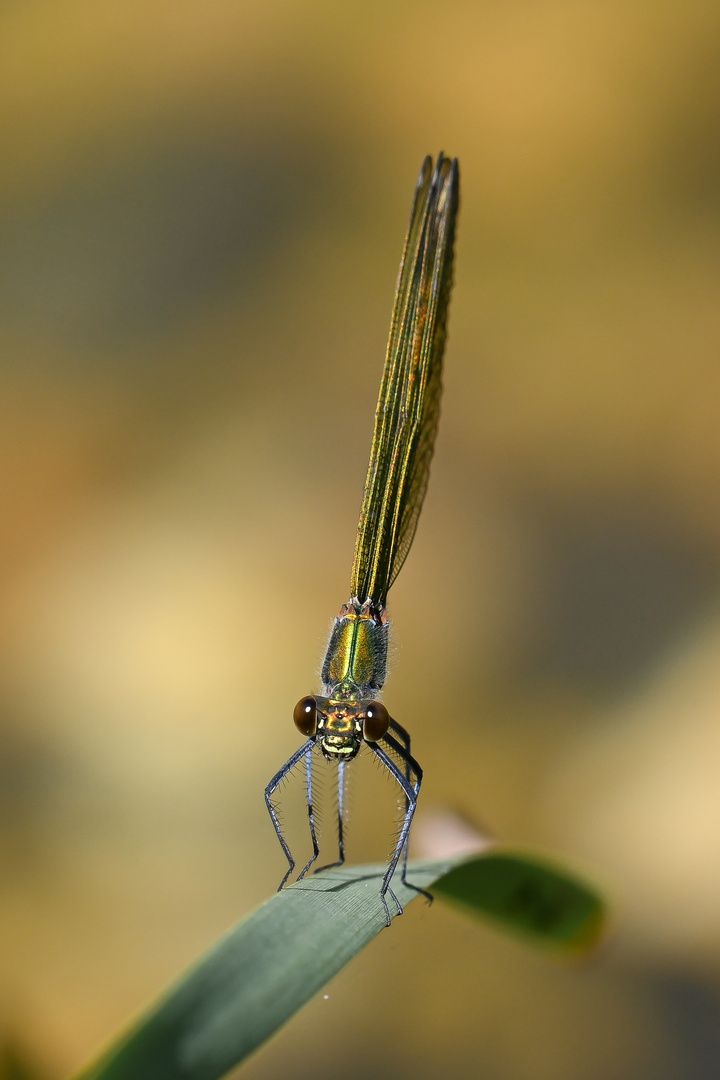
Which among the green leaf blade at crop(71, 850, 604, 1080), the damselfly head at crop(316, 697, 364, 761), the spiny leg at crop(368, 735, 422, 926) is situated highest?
the damselfly head at crop(316, 697, 364, 761)

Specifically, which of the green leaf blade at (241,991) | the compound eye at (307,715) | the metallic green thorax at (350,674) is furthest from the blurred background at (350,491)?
the green leaf blade at (241,991)

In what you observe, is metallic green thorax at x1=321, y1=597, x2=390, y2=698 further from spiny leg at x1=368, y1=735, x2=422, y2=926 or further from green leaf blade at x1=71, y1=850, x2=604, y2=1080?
green leaf blade at x1=71, y1=850, x2=604, y2=1080

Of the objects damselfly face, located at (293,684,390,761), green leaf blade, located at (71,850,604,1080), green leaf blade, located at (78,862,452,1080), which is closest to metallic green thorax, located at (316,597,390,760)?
damselfly face, located at (293,684,390,761)

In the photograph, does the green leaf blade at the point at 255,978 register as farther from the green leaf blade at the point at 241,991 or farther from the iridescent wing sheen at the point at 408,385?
the iridescent wing sheen at the point at 408,385

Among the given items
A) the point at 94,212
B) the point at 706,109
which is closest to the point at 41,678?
the point at 94,212

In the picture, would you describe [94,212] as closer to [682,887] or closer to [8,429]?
[8,429]

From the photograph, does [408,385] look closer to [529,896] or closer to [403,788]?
[403,788]

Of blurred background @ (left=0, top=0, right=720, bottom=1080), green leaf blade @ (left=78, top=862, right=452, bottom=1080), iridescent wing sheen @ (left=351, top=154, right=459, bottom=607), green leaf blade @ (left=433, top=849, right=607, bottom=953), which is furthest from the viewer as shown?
blurred background @ (left=0, top=0, right=720, bottom=1080)
